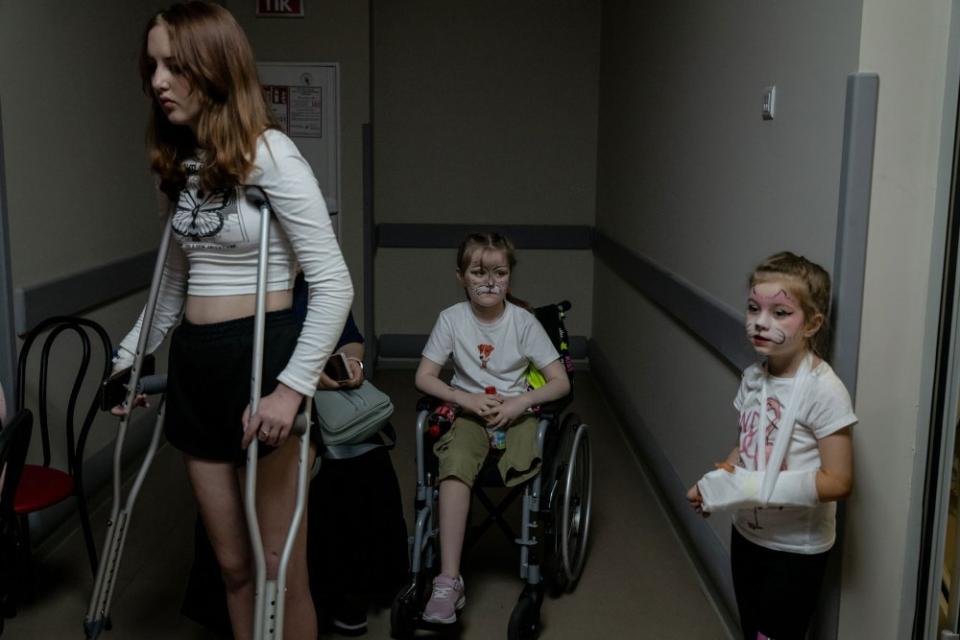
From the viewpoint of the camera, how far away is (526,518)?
278 centimetres

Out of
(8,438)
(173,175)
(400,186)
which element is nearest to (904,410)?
(173,175)

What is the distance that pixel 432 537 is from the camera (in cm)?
282

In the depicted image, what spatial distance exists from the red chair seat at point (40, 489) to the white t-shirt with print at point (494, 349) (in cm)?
109

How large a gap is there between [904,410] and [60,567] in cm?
257

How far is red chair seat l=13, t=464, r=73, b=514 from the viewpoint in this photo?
261 cm

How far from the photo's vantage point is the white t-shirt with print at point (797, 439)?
6.22 feet

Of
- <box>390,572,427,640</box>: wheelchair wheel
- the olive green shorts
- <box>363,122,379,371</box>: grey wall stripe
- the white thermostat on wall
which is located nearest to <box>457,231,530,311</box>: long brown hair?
the olive green shorts

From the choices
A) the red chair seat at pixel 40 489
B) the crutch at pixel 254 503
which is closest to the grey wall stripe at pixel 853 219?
the crutch at pixel 254 503

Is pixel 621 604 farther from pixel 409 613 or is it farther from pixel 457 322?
pixel 457 322

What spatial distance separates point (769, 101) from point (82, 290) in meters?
2.47

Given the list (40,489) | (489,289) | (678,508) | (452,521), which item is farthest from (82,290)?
(678,508)

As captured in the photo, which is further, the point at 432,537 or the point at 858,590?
the point at 432,537

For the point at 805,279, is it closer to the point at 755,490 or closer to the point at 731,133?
the point at 755,490

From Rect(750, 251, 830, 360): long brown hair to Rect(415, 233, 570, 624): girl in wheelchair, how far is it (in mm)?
1045
